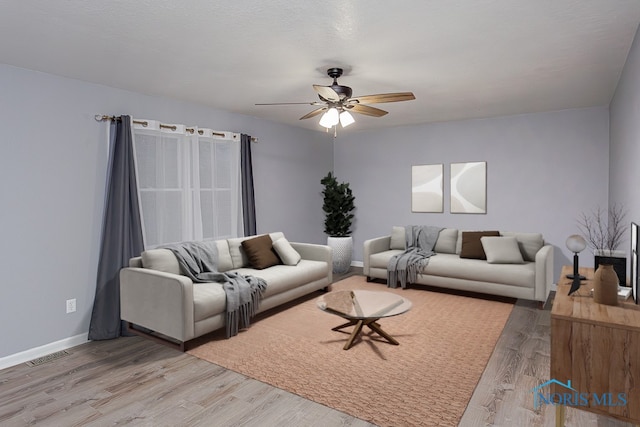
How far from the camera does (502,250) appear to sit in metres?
5.11

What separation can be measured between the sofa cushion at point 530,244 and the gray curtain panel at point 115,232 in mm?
4892

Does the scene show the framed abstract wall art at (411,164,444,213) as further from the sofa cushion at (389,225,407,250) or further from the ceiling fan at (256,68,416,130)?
the ceiling fan at (256,68,416,130)

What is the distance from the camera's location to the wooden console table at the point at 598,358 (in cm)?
198

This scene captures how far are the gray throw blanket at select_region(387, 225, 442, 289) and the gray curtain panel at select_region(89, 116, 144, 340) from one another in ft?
11.2

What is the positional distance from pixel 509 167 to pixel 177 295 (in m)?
4.84

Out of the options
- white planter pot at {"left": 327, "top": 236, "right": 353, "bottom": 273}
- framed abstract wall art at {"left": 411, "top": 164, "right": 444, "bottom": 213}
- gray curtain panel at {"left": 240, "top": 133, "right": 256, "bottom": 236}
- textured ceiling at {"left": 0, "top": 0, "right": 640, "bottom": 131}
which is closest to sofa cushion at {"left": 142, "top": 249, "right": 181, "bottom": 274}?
gray curtain panel at {"left": 240, "top": 133, "right": 256, "bottom": 236}

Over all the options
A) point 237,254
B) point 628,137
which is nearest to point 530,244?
point 628,137

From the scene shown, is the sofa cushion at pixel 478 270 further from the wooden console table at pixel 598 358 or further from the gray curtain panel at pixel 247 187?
the wooden console table at pixel 598 358

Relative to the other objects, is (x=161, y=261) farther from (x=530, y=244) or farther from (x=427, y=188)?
(x=530, y=244)

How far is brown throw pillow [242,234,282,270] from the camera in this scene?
477cm

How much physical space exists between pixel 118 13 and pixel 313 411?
9.02ft

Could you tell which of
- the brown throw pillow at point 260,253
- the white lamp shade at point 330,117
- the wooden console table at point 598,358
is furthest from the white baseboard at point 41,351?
the wooden console table at point 598,358

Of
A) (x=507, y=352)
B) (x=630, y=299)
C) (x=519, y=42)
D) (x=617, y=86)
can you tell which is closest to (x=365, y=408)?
(x=507, y=352)

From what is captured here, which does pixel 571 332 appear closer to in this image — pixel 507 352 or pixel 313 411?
pixel 507 352
